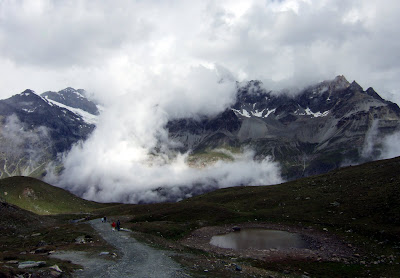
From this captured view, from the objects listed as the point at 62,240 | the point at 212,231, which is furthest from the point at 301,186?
the point at 62,240

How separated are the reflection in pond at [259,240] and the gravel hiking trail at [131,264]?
16.6 meters

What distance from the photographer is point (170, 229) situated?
68188mm

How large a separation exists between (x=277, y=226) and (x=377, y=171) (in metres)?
45.3

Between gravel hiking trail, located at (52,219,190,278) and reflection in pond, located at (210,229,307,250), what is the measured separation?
16572 mm

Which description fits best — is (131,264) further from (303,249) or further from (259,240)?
(259,240)

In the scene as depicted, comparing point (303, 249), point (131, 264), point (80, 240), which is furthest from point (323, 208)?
point (80, 240)

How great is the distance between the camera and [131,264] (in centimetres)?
3612

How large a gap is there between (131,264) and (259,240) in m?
31.6

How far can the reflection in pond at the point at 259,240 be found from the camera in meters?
54.8

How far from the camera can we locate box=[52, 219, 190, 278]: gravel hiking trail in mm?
31422

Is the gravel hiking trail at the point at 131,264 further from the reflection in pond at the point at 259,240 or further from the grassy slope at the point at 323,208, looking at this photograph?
the grassy slope at the point at 323,208

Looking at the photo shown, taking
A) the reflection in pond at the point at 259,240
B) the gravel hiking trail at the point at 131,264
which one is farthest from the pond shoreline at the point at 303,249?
the gravel hiking trail at the point at 131,264

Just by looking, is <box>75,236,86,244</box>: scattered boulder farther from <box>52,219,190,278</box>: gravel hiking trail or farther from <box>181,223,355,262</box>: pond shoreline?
<box>181,223,355,262</box>: pond shoreline

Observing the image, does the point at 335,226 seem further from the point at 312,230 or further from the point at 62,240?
the point at 62,240
